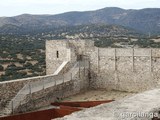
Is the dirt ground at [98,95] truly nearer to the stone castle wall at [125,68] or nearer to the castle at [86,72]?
the castle at [86,72]

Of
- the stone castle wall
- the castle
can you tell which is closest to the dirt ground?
the castle

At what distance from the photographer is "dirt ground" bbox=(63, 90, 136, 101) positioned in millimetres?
25594

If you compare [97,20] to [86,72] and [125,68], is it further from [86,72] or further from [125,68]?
[125,68]

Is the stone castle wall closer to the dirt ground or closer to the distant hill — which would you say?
the dirt ground

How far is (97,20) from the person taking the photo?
18162 centimetres

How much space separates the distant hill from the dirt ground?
10664 cm

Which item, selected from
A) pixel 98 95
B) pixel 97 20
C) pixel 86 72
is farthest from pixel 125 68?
pixel 97 20

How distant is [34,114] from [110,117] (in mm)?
9026

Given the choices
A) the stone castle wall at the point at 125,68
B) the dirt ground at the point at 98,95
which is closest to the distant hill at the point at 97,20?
the stone castle wall at the point at 125,68

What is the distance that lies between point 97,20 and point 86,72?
15485 centimetres

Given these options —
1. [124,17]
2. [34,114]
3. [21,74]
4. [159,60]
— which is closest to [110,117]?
[34,114]

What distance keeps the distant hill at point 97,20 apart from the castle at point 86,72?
344 feet

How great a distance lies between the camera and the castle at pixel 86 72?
23.4 meters

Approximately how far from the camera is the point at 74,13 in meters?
200
